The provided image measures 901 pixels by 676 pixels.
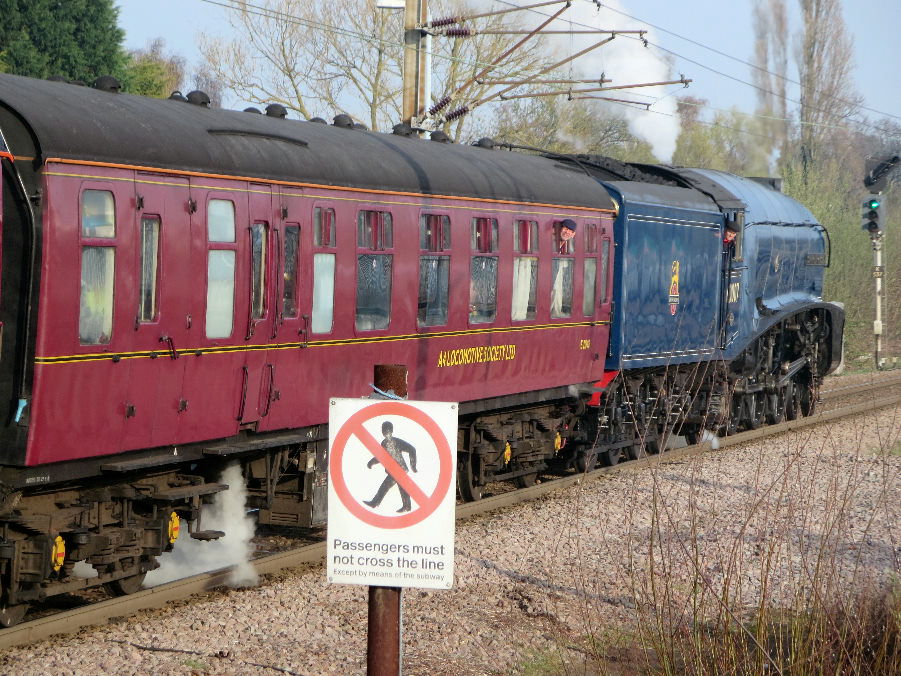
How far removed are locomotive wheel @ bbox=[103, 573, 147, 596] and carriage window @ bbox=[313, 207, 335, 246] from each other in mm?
2802

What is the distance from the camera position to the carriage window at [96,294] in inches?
301

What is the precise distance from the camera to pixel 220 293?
28.9 feet

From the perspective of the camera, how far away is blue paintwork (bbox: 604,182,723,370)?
15.1 meters

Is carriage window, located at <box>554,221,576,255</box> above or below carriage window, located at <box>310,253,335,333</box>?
above

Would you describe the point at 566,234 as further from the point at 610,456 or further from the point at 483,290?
the point at 610,456

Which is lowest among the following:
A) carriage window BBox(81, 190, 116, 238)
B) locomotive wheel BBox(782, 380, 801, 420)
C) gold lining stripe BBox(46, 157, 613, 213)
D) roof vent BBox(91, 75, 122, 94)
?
locomotive wheel BBox(782, 380, 801, 420)

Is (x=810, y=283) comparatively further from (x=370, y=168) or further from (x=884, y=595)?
(x=884, y=595)

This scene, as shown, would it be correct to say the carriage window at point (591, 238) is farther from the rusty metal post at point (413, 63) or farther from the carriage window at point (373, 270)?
the rusty metal post at point (413, 63)

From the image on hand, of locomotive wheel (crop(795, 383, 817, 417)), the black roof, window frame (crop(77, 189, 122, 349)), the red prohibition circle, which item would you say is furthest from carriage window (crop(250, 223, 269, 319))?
locomotive wheel (crop(795, 383, 817, 417))

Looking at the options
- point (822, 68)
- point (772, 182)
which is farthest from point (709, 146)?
point (772, 182)

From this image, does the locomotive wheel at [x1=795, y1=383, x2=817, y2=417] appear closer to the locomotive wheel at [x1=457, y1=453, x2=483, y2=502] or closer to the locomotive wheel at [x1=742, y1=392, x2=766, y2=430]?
the locomotive wheel at [x1=742, y1=392, x2=766, y2=430]

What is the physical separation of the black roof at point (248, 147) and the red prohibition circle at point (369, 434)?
365 cm

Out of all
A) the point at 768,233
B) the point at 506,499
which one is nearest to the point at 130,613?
the point at 506,499

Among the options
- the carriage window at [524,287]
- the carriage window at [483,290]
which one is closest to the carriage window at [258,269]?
the carriage window at [483,290]
